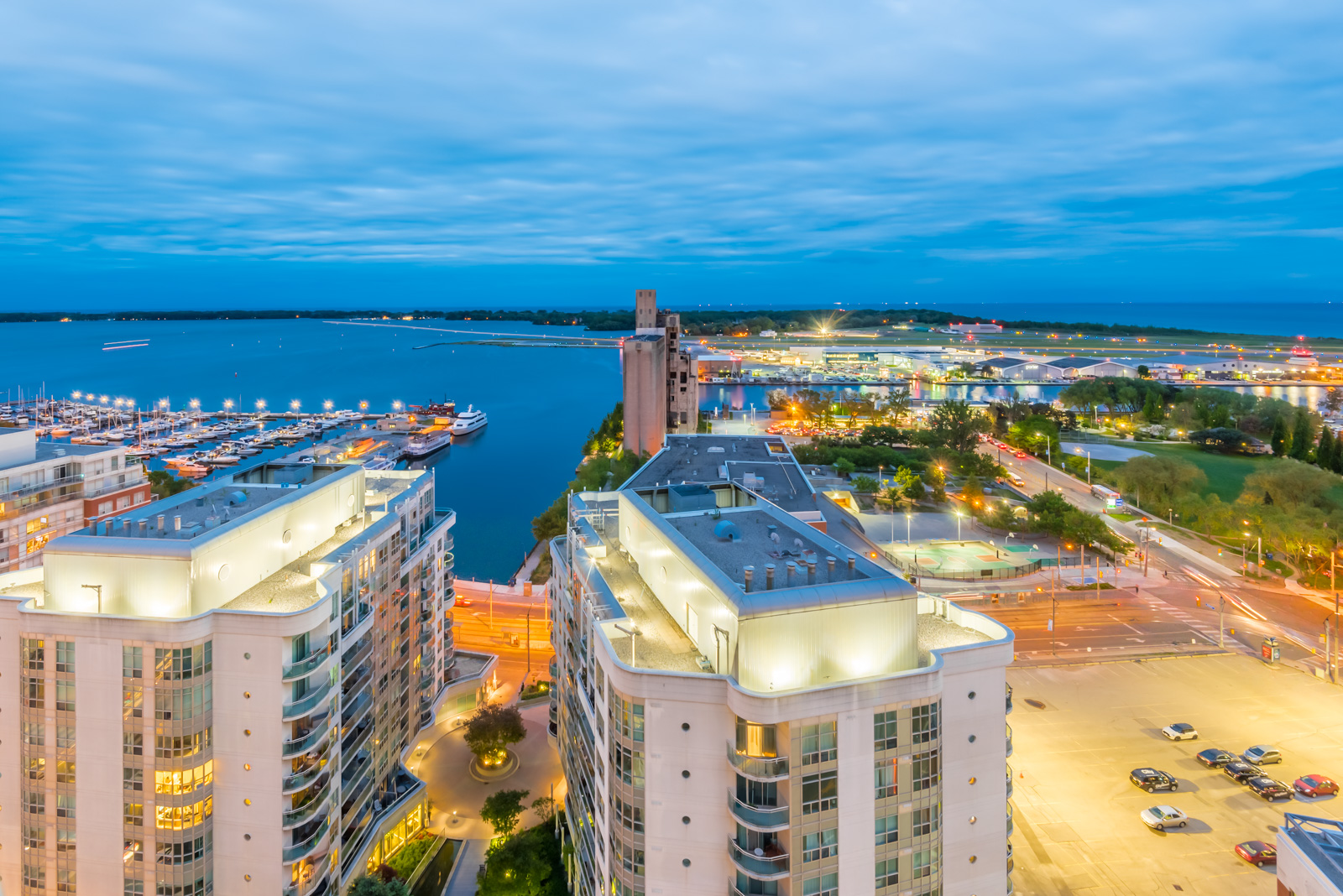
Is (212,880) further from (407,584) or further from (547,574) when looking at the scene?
(547,574)

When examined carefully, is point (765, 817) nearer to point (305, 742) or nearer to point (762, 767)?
point (762, 767)

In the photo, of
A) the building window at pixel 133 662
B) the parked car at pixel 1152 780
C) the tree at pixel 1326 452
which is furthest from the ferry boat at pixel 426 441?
the tree at pixel 1326 452

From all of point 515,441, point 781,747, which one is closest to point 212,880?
point 781,747

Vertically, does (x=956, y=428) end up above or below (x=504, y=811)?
above

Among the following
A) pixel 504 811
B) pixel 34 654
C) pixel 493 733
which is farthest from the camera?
pixel 493 733

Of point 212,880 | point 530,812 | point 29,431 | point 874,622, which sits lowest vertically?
point 530,812

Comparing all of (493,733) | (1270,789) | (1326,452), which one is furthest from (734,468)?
(1326,452)
